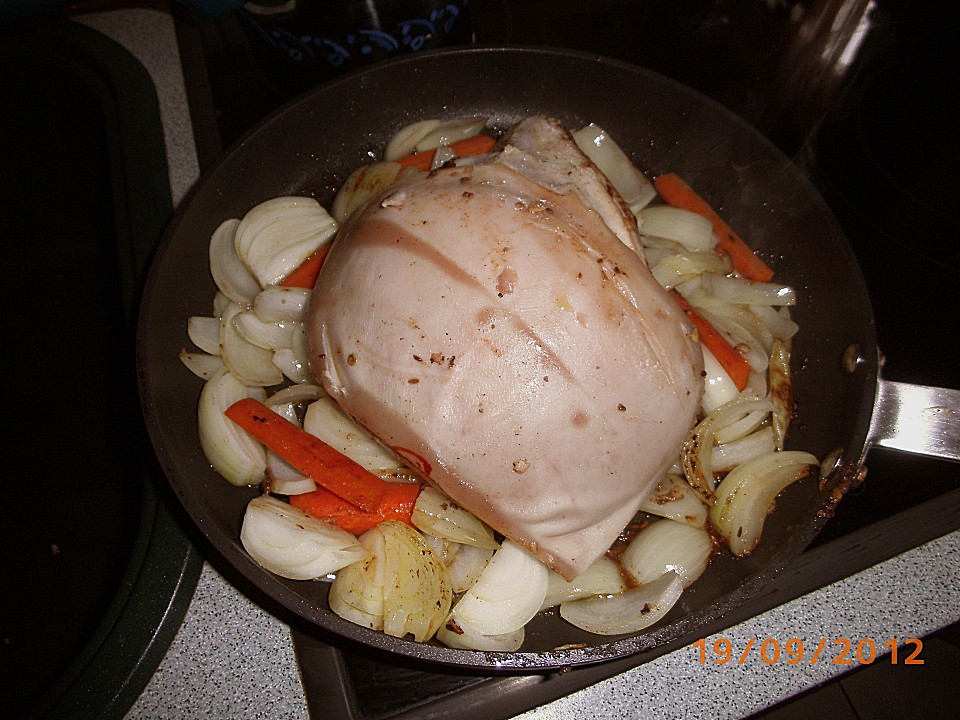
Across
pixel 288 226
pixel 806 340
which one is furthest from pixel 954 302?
pixel 288 226

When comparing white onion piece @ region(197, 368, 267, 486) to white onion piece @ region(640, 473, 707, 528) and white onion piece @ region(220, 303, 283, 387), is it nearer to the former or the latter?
white onion piece @ region(220, 303, 283, 387)

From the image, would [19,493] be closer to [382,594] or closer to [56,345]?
[56,345]

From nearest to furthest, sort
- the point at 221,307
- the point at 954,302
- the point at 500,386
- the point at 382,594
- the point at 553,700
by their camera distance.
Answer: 1. the point at 500,386
2. the point at 382,594
3. the point at 553,700
4. the point at 221,307
5. the point at 954,302

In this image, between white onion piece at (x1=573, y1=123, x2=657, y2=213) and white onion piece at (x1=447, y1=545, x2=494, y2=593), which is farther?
Answer: white onion piece at (x1=573, y1=123, x2=657, y2=213)

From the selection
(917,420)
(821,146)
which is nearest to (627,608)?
(917,420)

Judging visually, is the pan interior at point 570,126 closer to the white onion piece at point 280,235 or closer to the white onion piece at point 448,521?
the white onion piece at point 280,235

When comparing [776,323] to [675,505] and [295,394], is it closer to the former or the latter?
[675,505]

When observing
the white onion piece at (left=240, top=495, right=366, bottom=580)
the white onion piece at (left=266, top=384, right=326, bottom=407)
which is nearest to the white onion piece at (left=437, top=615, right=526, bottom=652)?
the white onion piece at (left=240, top=495, right=366, bottom=580)
